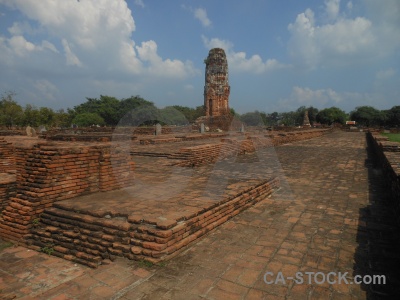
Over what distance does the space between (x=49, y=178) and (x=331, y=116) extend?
58.0 m

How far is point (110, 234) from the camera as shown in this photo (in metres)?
2.68

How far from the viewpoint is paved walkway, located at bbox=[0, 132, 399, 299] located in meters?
2.03

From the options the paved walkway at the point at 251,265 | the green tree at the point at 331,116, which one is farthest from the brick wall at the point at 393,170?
the green tree at the point at 331,116

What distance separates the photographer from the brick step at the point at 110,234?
2.51 m

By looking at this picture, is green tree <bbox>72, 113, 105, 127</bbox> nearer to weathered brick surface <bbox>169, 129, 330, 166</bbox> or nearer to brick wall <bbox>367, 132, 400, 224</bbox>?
weathered brick surface <bbox>169, 129, 330, 166</bbox>

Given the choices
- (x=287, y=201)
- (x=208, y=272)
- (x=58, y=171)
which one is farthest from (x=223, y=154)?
(x=208, y=272)

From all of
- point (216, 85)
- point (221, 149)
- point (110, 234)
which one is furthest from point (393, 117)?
point (110, 234)

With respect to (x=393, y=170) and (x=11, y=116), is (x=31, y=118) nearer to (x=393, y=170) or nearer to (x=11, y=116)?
(x=11, y=116)

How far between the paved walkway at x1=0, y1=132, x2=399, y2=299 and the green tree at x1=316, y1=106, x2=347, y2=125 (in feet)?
180

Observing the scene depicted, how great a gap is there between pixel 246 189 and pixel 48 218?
261cm

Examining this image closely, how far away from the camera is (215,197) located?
11.7 ft

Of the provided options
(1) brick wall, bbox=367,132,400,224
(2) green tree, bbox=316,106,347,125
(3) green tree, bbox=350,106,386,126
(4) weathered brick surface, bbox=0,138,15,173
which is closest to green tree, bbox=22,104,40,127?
(4) weathered brick surface, bbox=0,138,15,173

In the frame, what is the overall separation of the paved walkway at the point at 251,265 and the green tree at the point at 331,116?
2165 inches

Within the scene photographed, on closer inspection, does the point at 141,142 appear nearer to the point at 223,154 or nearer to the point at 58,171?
the point at 223,154
